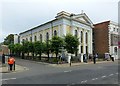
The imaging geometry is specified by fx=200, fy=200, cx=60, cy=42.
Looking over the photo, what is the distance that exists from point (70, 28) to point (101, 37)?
12.1m


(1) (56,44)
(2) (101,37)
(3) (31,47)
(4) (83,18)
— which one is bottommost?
(3) (31,47)

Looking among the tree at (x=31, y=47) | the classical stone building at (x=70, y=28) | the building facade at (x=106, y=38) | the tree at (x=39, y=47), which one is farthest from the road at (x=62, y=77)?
the building facade at (x=106, y=38)

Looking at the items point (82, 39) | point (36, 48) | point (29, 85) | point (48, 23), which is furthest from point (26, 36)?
point (29, 85)

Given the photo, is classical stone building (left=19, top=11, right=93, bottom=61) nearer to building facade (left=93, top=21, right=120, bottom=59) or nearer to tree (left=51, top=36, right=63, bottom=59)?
building facade (left=93, top=21, right=120, bottom=59)

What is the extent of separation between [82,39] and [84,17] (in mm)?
5676

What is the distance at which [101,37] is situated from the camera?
54.4 metres

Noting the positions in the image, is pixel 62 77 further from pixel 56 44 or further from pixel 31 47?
pixel 31 47

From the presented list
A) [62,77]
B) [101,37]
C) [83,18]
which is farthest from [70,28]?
[62,77]

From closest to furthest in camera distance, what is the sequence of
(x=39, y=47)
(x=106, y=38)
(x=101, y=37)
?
(x=39, y=47) < (x=106, y=38) < (x=101, y=37)

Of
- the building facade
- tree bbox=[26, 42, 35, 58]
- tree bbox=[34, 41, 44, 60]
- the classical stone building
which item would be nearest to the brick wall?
the building facade

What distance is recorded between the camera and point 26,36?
65000 mm

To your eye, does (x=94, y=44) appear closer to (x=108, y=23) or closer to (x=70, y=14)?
(x=108, y=23)

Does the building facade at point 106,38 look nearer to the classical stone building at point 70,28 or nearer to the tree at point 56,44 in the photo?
the classical stone building at point 70,28

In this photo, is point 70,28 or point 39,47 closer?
point 39,47
